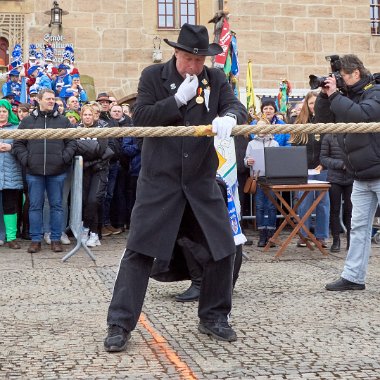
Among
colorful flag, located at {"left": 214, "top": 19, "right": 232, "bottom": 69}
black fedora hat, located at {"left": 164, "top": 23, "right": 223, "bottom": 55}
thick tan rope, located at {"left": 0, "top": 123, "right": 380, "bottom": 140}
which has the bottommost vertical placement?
thick tan rope, located at {"left": 0, "top": 123, "right": 380, "bottom": 140}

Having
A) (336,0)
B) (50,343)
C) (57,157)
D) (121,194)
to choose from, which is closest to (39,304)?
(50,343)

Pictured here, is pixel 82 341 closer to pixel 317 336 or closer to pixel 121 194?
pixel 317 336

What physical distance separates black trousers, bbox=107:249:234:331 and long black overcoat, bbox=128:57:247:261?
0.12 metres

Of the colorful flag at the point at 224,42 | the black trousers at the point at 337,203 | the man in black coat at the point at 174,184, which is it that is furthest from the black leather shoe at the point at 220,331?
the colorful flag at the point at 224,42

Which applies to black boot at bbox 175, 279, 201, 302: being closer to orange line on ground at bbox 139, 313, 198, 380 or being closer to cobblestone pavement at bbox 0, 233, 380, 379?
cobblestone pavement at bbox 0, 233, 380, 379

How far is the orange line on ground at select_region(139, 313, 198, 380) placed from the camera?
3812 millimetres

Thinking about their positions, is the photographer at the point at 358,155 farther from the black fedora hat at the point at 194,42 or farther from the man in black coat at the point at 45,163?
the man in black coat at the point at 45,163

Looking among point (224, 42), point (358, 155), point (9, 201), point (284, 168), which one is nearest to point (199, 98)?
point (358, 155)

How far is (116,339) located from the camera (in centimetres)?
423

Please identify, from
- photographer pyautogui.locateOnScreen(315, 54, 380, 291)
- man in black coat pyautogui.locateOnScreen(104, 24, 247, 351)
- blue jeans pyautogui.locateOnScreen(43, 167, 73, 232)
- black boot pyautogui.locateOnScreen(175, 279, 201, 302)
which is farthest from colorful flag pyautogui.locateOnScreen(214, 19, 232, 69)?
man in black coat pyautogui.locateOnScreen(104, 24, 247, 351)

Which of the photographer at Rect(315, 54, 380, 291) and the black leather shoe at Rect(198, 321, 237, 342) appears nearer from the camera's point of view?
the black leather shoe at Rect(198, 321, 237, 342)

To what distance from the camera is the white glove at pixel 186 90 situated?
4.23 m

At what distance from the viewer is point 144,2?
18125 mm

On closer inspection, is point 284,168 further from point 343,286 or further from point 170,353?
point 170,353
